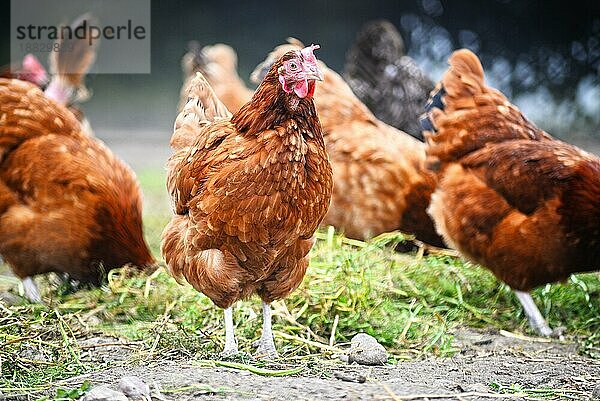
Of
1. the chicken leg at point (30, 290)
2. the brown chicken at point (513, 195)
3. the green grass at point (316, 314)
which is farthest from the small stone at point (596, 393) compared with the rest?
the chicken leg at point (30, 290)

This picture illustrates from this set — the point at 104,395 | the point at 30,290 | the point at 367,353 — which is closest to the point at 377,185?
the point at 367,353

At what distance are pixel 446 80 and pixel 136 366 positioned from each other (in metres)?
2.65

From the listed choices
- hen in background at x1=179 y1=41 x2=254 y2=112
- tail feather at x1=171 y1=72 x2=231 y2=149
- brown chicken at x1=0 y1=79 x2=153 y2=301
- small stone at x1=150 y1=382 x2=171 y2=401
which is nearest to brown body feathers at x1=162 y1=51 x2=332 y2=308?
tail feather at x1=171 y1=72 x2=231 y2=149

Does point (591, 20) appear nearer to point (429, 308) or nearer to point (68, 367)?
point (429, 308)

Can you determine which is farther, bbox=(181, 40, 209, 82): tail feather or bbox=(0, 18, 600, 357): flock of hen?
bbox=(181, 40, 209, 82): tail feather

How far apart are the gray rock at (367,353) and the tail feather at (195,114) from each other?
119 centimetres

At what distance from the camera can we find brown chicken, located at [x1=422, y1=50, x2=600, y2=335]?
343 cm

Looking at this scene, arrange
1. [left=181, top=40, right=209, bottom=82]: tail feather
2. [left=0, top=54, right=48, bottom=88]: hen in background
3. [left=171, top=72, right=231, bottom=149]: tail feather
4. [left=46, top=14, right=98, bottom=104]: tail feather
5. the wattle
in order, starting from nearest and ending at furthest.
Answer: the wattle
[left=171, top=72, right=231, bottom=149]: tail feather
[left=46, top=14, right=98, bottom=104]: tail feather
[left=0, top=54, right=48, bottom=88]: hen in background
[left=181, top=40, right=209, bottom=82]: tail feather

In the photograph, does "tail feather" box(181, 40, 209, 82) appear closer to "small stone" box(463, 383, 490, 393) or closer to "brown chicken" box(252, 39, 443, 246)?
"brown chicken" box(252, 39, 443, 246)

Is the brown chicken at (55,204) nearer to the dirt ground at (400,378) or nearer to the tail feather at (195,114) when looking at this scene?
the tail feather at (195,114)

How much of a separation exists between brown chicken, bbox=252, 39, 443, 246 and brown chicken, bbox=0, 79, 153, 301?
1.30 meters

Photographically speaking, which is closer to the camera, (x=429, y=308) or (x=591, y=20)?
(x=429, y=308)

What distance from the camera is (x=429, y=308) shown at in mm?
3641

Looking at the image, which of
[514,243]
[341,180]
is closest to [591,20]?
[341,180]
